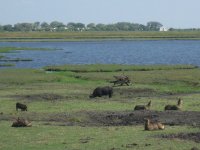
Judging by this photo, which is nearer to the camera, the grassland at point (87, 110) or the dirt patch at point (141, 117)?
the grassland at point (87, 110)

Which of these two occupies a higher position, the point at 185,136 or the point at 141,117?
Answer: the point at 185,136

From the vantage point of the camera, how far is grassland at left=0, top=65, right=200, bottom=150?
19156 millimetres

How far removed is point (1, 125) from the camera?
23.6 metres

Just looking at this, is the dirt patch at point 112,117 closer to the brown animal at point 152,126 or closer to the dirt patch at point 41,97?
the brown animal at point 152,126

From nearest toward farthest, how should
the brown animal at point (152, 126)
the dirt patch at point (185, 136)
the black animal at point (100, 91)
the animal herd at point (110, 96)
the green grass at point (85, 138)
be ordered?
the green grass at point (85, 138) → the dirt patch at point (185, 136) → the brown animal at point (152, 126) → the animal herd at point (110, 96) → the black animal at point (100, 91)

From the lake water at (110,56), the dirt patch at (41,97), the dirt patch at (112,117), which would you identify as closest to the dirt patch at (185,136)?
the dirt patch at (112,117)

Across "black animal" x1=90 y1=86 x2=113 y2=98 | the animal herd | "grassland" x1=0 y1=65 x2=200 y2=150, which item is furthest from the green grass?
"black animal" x1=90 y1=86 x2=113 y2=98

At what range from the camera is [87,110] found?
28.2 m

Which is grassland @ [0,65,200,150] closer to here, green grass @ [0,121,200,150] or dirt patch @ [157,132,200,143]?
green grass @ [0,121,200,150]

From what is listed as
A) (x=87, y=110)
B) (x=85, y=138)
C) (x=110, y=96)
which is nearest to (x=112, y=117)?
(x=87, y=110)

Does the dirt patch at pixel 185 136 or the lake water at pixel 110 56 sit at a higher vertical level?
the dirt patch at pixel 185 136

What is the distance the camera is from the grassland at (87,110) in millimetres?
19156

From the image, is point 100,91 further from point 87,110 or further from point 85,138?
point 85,138

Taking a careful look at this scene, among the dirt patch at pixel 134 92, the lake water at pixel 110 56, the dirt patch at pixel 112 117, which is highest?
the dirt patch at pixel 112 117
